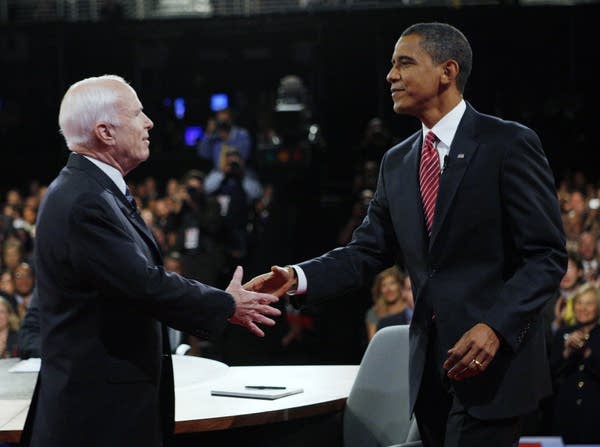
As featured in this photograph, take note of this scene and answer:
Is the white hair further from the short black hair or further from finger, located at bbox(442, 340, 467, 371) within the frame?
finger, located at bbox(442, 340, 467, 371)

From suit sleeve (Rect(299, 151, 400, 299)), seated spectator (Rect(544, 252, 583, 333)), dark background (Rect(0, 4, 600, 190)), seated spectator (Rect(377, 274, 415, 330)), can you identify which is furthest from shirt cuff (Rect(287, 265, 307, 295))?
dark background (Rect(0, 4, 600, 190))

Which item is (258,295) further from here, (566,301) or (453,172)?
(566,301)

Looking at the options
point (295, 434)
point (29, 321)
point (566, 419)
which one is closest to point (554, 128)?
point (566, 419)

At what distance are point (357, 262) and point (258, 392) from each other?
63 centimetres

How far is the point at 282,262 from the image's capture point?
9328 mm

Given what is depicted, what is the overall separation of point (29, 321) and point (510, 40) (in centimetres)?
1008

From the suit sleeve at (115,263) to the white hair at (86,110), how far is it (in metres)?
0.22

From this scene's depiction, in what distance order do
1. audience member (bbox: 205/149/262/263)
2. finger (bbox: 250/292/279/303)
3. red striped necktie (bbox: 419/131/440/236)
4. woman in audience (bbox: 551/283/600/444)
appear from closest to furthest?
red striped necktie (bbox: 419/131/440/236)
finger (bbox: 250/292/279/303)
woman in audience (bbox: 551/283/600/444)
audience member (bbox: 205/149/262/263)

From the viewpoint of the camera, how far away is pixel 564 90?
13531 millimetres

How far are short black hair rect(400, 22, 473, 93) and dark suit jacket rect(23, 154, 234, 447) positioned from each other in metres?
0.96

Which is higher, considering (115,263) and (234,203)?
(115,263)

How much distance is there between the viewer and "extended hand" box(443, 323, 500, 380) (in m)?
2.37

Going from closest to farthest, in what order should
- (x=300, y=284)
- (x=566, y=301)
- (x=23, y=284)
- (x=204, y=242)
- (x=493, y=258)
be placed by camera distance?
(x=493, y=258)
(x=300, y=284)
(x=566, y=301)
(x=23, y=284)
(x=204, y=242)

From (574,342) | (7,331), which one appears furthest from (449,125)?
(7,331)
